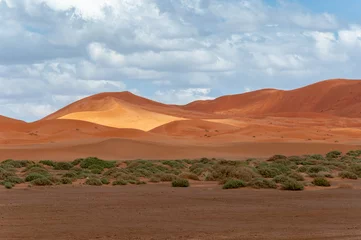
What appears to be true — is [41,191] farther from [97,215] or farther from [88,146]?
[88,146]

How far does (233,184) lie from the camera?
86.8ft

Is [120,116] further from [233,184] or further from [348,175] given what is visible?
[233,184]

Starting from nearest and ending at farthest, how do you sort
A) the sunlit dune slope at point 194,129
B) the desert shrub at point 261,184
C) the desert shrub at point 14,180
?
the desert shrub at point 261,184 < the desert shrub at point 14,180 < the sunlit dune slope at point 194,129

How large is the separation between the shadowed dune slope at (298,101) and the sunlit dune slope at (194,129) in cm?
4432

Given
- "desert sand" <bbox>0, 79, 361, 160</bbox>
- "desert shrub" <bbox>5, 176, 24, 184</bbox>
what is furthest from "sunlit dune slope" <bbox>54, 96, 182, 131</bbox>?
"desert shrub" <bbox>5, 176, 24, 184</bbox>

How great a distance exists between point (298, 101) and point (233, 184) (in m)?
142

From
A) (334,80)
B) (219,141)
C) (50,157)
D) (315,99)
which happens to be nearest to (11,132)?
(219,141)

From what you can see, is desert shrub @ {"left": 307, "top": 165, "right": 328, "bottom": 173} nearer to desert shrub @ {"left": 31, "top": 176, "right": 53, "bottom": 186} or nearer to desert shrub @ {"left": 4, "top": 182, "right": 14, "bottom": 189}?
desert shrub @ {"left": 31, "top": 176, "right": 53, "bottom": 186}

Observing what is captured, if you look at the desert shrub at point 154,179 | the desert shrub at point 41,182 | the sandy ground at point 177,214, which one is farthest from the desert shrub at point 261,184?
the desert shrub at point 41,182

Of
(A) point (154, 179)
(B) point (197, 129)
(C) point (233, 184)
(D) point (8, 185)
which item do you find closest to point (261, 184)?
(C) point (233, 184)

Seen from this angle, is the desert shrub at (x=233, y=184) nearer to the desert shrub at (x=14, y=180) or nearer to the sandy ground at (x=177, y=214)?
the sandy ground at (x=177, y=214)

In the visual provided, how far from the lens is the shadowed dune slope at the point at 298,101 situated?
151 metres

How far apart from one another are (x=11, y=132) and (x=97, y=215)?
2788 inches

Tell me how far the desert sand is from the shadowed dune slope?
0.21m
